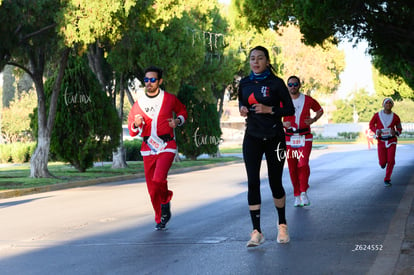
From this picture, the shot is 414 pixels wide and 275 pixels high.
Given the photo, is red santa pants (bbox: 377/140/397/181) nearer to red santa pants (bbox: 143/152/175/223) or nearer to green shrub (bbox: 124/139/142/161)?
red santa pants (bbox: 143/152/175/223)

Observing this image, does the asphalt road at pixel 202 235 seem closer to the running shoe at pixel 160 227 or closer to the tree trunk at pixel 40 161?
the running shoe at pixel 160 227

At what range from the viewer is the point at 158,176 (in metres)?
9.47

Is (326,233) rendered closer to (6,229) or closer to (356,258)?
(356,258)

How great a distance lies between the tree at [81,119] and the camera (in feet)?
80.4

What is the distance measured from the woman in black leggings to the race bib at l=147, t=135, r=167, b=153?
1851mm

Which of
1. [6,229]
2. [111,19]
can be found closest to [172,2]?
[111,19]

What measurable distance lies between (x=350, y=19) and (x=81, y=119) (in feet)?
37.9

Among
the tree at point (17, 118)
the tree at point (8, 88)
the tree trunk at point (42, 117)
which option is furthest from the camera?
the tree at point (8, 88)

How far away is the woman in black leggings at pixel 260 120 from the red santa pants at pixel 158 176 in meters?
1.81

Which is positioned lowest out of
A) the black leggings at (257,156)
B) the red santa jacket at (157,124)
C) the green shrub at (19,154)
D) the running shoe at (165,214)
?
the running shoe at (165,214)

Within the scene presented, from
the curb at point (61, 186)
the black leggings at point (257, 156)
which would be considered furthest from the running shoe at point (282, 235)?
the curb at point (61, 186)

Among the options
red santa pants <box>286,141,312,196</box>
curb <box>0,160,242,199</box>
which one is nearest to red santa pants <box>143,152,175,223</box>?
red santa pants <box>286,141,312,196</box>

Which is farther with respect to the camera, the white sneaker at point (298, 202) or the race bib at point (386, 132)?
the race bib at point (386, 132)

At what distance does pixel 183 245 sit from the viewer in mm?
8320
